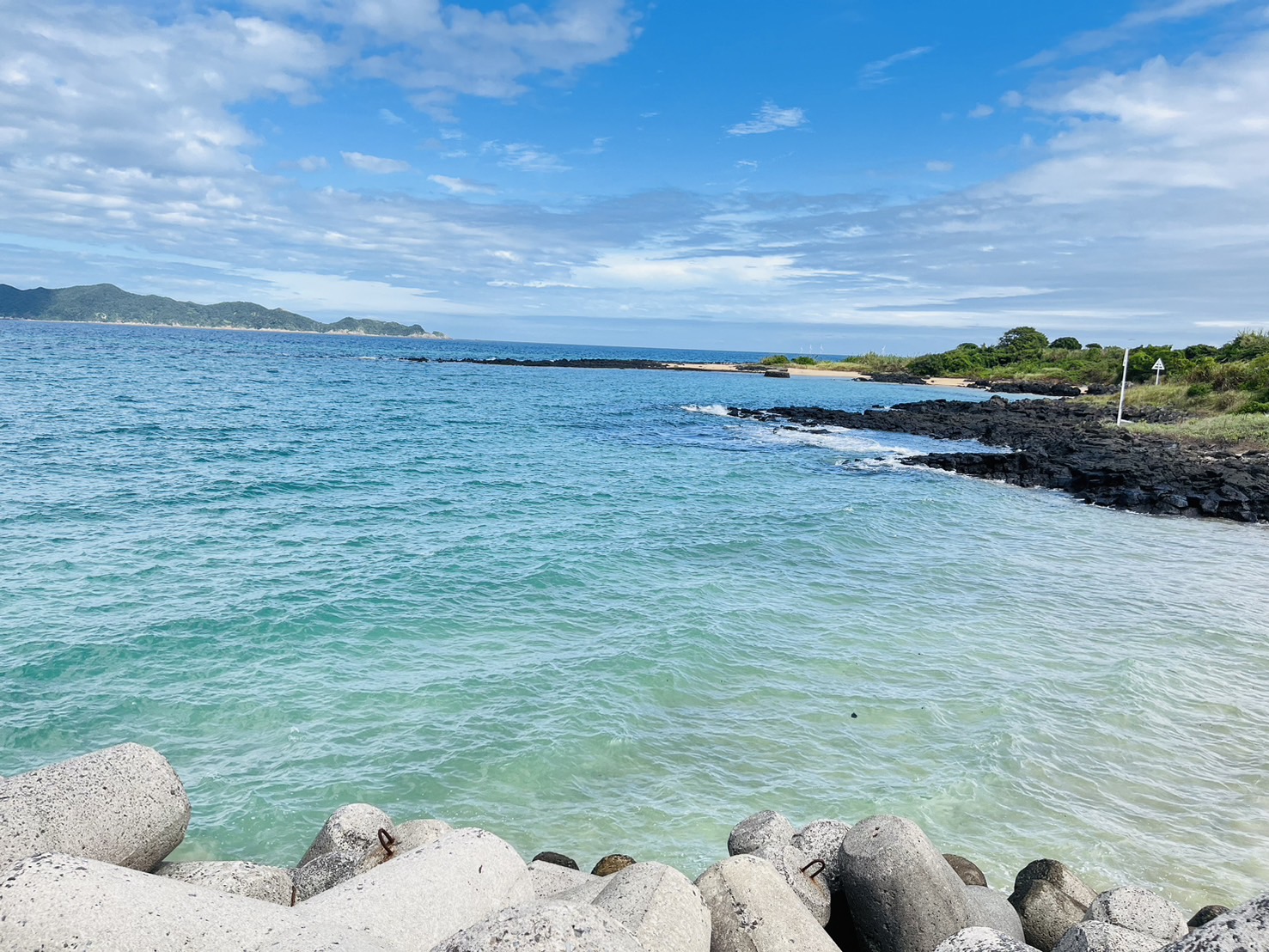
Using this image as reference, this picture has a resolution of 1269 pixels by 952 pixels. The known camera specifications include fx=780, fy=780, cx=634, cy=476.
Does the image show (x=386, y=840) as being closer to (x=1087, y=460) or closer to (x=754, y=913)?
(x=754, y=913)

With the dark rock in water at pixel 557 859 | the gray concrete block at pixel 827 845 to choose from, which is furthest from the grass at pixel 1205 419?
the dark rock in water at pixel 557 859

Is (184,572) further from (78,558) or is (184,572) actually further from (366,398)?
(366,398)

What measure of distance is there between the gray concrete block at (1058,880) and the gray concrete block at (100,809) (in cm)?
642

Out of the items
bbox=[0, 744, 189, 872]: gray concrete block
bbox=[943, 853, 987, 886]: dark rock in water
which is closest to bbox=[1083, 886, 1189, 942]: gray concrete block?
bbox=[943, 853, 987, 886]: dark rock in water

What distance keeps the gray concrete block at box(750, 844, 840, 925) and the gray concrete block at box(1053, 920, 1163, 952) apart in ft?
5.04

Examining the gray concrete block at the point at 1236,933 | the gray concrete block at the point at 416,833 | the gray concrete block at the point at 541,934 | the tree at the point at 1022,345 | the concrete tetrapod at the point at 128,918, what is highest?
the tree at the point at 1022,345

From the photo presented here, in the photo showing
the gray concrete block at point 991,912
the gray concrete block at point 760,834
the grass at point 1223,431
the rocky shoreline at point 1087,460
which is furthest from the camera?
the grass at point 1223,431

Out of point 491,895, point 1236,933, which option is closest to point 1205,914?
point 1236,933

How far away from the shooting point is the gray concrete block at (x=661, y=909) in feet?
13.9

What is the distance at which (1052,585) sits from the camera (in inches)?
622

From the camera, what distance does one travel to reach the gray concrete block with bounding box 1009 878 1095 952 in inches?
228

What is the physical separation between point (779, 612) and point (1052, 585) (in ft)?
20.8

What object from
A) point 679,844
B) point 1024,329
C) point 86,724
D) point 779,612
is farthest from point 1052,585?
point 1024,329

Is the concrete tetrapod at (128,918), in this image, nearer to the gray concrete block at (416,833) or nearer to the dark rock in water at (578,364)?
the gray concrete block at (416,833)
